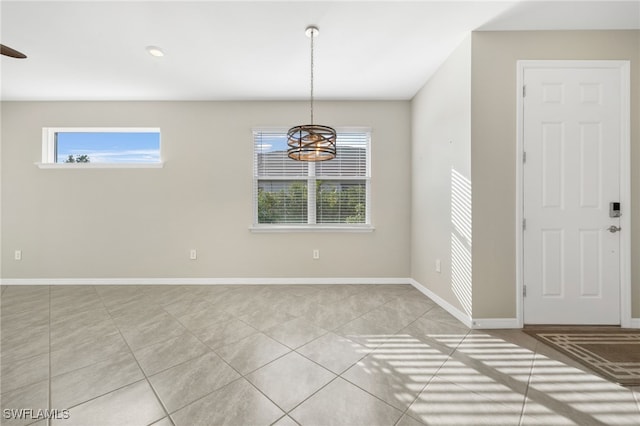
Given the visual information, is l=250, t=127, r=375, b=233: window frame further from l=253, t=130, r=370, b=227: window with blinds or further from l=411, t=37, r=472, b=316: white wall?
A: l=411, t=37, r=472, b=316: white wall

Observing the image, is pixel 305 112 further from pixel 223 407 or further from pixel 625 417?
pixel 625 417

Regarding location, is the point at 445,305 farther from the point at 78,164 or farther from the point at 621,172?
the point at 78,164

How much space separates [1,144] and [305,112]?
4.44 meters

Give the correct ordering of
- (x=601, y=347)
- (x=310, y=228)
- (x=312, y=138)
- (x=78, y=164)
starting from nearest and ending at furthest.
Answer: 1. (x=601, y=347)
2. (x=312, y=138)
3. (x=78, y=164)
4. (x=310, y=228)

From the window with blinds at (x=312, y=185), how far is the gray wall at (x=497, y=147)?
5.19 feet

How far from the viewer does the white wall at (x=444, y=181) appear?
7.68 ft

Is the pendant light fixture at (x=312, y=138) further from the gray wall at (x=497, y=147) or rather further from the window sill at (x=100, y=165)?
the window sill at (x=100, y=165)

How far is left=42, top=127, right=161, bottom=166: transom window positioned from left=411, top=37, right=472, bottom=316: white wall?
3.84 metres

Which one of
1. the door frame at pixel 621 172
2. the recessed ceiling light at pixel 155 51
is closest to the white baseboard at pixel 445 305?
the door frame at pixel 621 172

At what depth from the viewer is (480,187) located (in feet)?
7.39

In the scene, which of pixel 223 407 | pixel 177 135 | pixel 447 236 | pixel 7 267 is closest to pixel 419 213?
pixel 447 236

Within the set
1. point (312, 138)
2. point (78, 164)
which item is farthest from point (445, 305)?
point (78, 164)

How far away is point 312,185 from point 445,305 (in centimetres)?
231

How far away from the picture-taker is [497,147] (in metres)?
2.24
